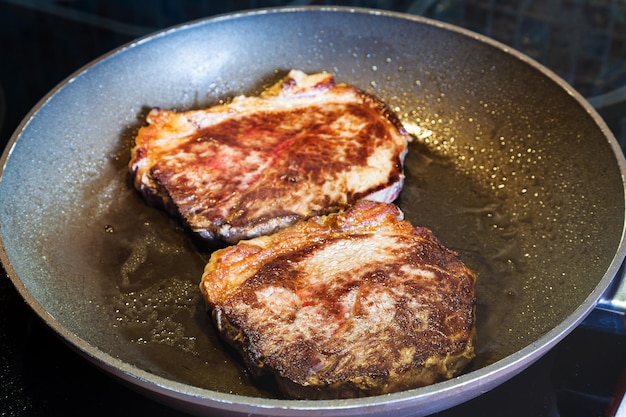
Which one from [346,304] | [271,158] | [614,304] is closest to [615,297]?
[614,304]

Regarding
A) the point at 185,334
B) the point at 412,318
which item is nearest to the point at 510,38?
the point at 412,318

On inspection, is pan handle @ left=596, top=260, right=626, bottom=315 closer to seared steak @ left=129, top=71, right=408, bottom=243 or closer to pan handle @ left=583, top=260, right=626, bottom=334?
pan handle @ left=583, top=260, right=626, bottom=334

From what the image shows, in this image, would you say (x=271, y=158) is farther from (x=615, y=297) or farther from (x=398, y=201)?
(x=615, y=297)

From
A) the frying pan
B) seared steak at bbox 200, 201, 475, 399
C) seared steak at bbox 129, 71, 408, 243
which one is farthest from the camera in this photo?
seared steak at bbox 129, 71, 408, 243

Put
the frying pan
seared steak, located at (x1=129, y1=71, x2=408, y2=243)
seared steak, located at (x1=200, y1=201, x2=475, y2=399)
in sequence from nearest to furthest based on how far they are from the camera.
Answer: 1. seared steak, located at (x1=200, y1=201, x2=475, y2=399)
2. the frying pan
3. seared steak, located at (x1=129, y1=71, x2=408, y2=243)

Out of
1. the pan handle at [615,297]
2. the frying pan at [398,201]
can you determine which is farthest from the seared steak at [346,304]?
the pan handle at [615,297]

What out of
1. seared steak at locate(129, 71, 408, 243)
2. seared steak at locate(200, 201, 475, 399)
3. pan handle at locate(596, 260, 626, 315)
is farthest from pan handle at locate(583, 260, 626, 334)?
seared steak at locate(129, 71, 408, 243)

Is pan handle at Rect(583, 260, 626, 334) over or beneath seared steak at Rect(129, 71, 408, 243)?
beneath

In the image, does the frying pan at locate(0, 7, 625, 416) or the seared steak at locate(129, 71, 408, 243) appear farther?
the seared steak at locate(129, 71, 408, 243)
